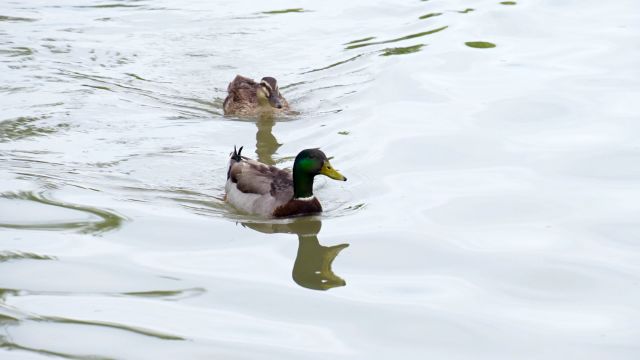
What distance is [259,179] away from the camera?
12188mm

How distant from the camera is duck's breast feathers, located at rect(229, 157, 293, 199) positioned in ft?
39.5

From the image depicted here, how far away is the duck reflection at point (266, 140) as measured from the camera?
14.2 metres

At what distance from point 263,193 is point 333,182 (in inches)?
42.9

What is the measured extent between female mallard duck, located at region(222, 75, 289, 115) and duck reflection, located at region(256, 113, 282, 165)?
13 centimetres

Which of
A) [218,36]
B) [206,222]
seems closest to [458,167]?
[206,222]

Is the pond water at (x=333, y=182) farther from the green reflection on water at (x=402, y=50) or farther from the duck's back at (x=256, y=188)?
the duck's back at (x=256, y=188)

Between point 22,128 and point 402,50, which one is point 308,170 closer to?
point 22,128

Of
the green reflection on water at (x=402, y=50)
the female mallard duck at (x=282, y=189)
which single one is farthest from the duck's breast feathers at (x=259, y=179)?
the green reflection on water at (x=402, y=50)

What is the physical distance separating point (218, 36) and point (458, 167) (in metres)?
7.92

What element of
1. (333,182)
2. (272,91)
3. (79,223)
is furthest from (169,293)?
(272,91)

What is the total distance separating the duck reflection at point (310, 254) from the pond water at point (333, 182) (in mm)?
31

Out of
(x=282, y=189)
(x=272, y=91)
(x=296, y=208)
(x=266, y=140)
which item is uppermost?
(x=272, y=91)

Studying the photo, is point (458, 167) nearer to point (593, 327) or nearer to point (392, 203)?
point (392, 203)

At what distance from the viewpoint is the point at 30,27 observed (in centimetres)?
1945
